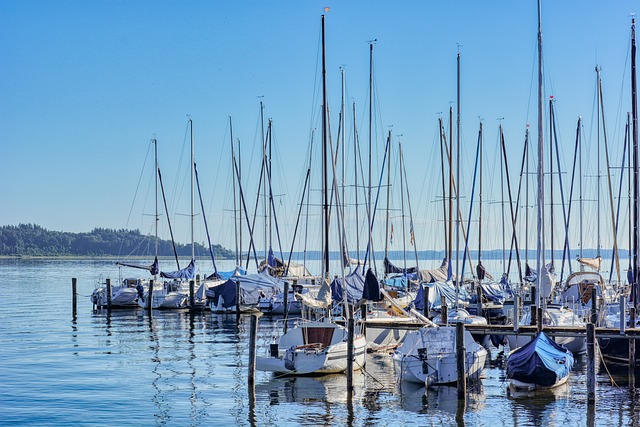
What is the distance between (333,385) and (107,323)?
26664 mm

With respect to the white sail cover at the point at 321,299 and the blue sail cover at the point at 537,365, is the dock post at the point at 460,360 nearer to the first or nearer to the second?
the blue sail cover at the point at 537,365

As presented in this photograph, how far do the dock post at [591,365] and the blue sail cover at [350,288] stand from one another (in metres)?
15.7

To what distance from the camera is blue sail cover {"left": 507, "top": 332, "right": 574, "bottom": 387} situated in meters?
29.1

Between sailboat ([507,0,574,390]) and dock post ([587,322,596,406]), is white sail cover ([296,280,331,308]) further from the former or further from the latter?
dock post ([587,322,596,406])

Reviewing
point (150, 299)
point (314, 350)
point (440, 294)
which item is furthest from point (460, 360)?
point (150, 299)

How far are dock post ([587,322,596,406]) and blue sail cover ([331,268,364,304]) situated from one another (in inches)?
618

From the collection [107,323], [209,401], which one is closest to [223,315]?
[107,323]

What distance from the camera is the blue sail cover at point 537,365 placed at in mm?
29078

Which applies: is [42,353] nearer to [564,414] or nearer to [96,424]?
[96,424]

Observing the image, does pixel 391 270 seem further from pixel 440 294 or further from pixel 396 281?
pixel 440 294

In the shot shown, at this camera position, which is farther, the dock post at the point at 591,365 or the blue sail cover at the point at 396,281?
the blue sail cover at the point at 396,281

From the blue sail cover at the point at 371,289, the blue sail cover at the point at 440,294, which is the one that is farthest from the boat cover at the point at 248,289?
the blue sail cover at the point at 371,289

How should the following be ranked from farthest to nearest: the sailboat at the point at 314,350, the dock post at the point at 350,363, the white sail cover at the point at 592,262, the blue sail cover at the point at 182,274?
the blue sail cover at the point at 182,274
the white sail cover at the point at 592,262
the sailboat at the point at 314,350
the dock post at the point at 350,363

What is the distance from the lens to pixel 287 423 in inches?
1007
